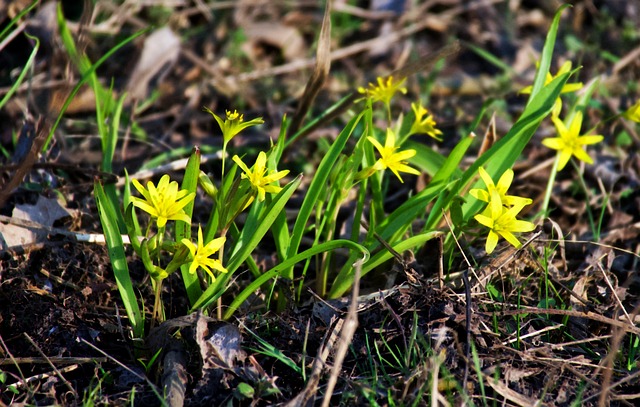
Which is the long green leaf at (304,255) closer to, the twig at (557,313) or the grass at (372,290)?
the grass at (372,290)

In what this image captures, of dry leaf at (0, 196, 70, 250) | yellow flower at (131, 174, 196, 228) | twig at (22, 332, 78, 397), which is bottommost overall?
twig at (22, 332, 78, 397)

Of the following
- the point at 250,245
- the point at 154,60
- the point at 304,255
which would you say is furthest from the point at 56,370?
the point at 154,60

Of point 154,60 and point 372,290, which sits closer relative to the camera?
point 372,290

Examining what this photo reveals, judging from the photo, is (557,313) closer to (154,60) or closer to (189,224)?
(189,224)

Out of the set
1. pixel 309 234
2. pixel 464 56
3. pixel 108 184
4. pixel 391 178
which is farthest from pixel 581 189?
pixel 108 184

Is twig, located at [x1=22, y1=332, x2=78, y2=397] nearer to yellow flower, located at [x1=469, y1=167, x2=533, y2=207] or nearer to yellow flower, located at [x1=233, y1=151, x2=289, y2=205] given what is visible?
yellow flower, located at [x1=233, y1=151, x2=289, y2=205]

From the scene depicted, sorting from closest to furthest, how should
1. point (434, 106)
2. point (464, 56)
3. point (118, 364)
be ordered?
1. point (118, 364)
2. point (434, 106)
3. point (464, 56)

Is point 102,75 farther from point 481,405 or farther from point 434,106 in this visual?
point 481,405

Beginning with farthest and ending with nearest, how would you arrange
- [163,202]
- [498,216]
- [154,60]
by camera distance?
1. [154,60]
2. [498,216]
3. [163,202]

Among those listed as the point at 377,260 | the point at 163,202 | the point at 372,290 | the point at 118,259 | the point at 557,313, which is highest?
the point at 163,202

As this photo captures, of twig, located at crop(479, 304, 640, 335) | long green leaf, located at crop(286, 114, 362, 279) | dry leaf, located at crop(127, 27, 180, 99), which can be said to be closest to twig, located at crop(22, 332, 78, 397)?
long green leaf, located at crop(286, 114, 362, 279)

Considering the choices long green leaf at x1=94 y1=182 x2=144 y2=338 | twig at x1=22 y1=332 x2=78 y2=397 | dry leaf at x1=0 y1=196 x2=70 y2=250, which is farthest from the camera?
dry leaf at x1=0 y1=196 x2=70 y2=250
